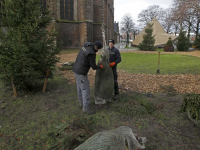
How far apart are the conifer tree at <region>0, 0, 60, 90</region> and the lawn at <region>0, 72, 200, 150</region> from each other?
79cm

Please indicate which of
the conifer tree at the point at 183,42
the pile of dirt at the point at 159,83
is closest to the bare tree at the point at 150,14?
the conifer tree at the point at 183,42

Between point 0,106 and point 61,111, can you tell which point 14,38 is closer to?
point 0,106

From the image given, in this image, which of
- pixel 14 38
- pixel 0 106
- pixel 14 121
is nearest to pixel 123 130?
pixel 14 121

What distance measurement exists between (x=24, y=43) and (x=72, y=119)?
2744 mm

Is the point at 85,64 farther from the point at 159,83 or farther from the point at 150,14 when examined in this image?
the point at 150,14

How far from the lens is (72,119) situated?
13.1ft

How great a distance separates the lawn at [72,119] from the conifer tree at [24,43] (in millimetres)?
789

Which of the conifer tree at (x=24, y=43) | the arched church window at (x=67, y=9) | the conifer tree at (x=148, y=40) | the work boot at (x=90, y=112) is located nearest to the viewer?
the work boot at (x=90, y=112)

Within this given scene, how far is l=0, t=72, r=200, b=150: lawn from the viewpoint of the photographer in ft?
10.2

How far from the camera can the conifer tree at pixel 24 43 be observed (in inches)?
189

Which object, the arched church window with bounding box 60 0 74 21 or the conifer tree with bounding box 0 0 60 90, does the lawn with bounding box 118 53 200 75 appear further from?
the arched church window with bounding box 60 0 74 21

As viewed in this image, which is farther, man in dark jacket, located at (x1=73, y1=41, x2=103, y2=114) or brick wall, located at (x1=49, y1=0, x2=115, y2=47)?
brick wall, located at (x1=49, y1=0, x2=115, y2=47)

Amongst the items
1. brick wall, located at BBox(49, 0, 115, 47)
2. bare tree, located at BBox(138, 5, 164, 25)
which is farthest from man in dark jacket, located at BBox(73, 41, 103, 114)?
bare tree, located at BBox(138, 5, 164, 25)

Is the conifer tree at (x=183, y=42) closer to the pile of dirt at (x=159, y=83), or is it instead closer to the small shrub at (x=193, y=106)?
the pile of dirt at (x=159, y=83)
